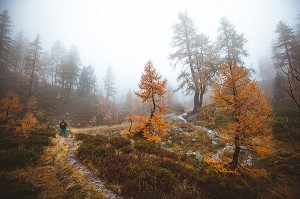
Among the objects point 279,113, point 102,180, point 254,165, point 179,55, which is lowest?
point 254,165

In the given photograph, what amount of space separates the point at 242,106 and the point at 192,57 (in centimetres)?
1461

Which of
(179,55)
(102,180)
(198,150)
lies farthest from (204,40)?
(102,180)

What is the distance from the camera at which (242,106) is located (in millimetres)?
8320

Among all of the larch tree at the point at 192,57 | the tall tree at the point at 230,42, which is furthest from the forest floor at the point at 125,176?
the tall tree at the point at 230,42

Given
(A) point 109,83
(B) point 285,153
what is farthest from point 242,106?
(A) point 109,83

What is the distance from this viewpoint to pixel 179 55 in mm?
21766

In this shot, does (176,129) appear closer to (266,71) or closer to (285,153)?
(285,153)

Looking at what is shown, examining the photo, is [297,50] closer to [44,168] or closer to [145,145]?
[145,145]

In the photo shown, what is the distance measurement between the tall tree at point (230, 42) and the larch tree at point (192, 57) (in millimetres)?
4608

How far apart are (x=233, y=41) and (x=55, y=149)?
94.9 feet

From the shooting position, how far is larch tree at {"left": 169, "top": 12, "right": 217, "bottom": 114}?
19453 millimetres

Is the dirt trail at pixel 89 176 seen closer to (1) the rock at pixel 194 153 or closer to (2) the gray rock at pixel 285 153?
(1) the rock at pixel 194 153

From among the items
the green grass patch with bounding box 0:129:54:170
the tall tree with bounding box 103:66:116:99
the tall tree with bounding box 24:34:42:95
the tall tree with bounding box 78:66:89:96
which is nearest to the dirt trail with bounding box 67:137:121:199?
the green grass patch with bounding box 0:129:54:170

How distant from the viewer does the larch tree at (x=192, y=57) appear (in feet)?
63.8
